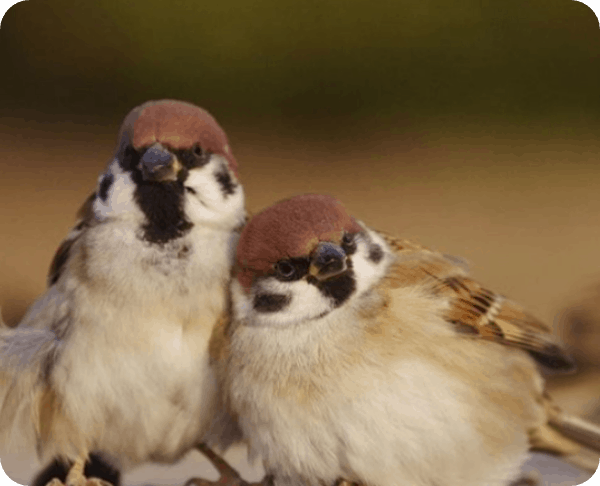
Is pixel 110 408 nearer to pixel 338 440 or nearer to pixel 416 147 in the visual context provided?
pixel 338 440

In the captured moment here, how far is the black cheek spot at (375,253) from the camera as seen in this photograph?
1.22 metres

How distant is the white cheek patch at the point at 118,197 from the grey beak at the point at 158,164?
0.18 ft

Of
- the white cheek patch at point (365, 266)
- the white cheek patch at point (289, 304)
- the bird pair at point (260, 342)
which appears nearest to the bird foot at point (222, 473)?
the bird pair at point (260, 342)

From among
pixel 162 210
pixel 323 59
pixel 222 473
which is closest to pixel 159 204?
pixel 162 210

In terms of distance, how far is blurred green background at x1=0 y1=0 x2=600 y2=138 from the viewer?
51.1 inches

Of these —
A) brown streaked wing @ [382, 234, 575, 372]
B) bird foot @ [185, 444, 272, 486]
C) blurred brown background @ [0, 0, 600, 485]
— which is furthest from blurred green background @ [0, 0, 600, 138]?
bird foot @ [185, 444, 272, 486]

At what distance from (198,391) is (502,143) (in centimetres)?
62

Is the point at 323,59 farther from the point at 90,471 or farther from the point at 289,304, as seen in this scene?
the point at 90,471

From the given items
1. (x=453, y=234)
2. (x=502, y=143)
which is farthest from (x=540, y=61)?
(x=453, y=234)

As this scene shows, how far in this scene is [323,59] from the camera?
131 cm

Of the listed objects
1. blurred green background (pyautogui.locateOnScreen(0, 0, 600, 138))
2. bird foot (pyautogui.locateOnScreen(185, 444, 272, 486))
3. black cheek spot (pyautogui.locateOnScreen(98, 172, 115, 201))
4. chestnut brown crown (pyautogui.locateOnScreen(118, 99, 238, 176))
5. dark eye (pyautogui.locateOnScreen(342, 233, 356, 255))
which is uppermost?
blurred green background (pyautogui.locateOnScreen(0, 0, 600, 138))

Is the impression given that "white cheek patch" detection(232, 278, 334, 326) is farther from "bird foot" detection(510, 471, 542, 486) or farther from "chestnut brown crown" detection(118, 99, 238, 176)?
"bird foot" detection(510, 471, 542, 486)

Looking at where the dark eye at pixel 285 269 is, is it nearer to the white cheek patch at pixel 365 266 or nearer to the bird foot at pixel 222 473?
the white cheek patch at pixel 365 266

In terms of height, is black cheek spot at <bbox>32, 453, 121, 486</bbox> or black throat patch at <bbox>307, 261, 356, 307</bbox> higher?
black throat patch at <bbox>307, 261, 356, 307</bbox>
